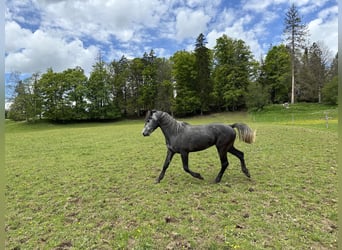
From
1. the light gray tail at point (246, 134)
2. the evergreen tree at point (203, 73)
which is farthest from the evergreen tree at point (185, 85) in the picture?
the light gray tail at point (246, 134)

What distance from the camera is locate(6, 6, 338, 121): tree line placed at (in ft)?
106

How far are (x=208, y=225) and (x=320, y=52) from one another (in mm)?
39975

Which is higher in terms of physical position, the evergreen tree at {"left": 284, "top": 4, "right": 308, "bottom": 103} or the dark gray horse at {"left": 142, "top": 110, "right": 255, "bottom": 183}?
the evergreen tree at {"left": 284, "top": 4, "right": 308, "bottom": 103}

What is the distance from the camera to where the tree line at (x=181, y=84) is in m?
32.3

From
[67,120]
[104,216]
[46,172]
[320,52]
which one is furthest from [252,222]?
[320,52]

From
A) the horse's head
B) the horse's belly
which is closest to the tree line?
Answer: the horse's belly

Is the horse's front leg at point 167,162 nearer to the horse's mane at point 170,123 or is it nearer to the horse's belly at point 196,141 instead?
the horse's belly at point 196,141

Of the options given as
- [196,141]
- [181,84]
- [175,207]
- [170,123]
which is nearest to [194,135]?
[196,141]

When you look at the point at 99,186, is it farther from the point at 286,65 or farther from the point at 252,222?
the point at 286,65

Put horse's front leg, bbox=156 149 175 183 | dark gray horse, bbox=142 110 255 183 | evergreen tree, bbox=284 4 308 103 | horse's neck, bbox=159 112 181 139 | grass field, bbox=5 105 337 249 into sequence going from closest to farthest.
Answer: grass field, bbox=5 105 337 249
dark gray horse, bbox=142 110 255 183
horse's neck, bbox=159 112 181 139
horse's front leg, bbox=156 149 175 183
evergreen tree, bbox=284 4 308 103

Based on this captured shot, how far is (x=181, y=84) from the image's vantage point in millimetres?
33969

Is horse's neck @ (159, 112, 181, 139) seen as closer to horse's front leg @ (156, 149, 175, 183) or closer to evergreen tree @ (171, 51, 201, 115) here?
horse's front leg @ (156, 149, 175, 183)

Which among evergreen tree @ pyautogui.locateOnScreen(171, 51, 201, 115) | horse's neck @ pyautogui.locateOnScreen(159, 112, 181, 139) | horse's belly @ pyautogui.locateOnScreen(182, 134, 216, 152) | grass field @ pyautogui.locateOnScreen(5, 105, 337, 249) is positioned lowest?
grass field @ pyautogui.locateOnScreen(5, 105, 337, 249)

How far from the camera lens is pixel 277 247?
2512 millimetres
